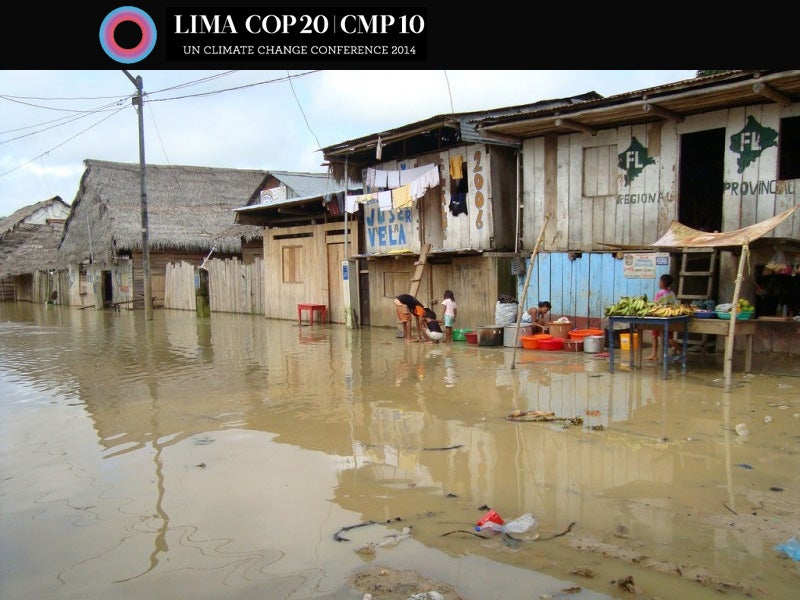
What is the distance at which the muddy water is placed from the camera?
358 cm

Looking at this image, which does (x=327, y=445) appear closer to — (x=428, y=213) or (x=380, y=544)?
(x=380, y=544)

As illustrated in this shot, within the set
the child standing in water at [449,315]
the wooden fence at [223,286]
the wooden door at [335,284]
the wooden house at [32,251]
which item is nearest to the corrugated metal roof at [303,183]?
the wooden fence at [223,286]

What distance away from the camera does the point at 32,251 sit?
4078cm

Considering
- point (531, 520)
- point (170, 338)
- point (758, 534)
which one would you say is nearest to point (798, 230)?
point (758, 534)

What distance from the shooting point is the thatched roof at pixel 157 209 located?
2842 cm

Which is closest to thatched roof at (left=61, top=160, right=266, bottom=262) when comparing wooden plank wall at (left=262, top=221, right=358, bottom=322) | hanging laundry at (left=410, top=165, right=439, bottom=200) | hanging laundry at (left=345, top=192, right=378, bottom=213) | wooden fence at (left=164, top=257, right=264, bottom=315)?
wooden fence at (left=164, top=257, right=264, bottom=315)

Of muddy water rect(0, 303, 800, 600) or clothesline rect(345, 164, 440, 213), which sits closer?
muddy water rect(0, 303, 800, 600)

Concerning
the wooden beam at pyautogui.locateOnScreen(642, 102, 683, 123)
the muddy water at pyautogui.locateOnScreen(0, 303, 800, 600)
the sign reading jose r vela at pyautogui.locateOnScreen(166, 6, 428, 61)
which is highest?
the sign reading jose r vela at pyautogui.locateOnScreen(166, 6, 428, 61)

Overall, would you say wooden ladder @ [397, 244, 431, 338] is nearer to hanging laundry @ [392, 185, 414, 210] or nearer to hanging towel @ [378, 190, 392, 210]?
hanging laundry @ [392, 185, 414, 210]

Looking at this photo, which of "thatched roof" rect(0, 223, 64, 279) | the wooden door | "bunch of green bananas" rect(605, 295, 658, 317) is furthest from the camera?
"thatched roof" rect(0, 223, 64, 279)

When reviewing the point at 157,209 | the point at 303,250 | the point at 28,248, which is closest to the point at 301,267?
the point at 303,250

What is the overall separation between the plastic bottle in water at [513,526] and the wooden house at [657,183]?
6.49 meters

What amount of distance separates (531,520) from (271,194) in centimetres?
2677

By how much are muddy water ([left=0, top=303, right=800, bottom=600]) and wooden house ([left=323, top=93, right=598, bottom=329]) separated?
4.94 meters
